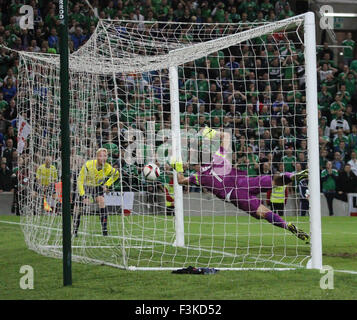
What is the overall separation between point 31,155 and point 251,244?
12.7 feet

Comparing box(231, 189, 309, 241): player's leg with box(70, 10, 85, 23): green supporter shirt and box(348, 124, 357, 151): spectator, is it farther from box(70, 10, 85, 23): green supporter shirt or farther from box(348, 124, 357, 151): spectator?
box(70, 10, 85, 23): green supporter shirt

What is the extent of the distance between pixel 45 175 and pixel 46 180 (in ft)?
0.28

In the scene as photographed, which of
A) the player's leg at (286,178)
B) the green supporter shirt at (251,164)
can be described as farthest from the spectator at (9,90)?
the player's leg at (286,178)

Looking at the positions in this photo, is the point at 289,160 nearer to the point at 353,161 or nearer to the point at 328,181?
the point at 328,181

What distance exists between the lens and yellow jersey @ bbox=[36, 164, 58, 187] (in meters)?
10.9

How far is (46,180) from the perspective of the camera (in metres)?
10.9

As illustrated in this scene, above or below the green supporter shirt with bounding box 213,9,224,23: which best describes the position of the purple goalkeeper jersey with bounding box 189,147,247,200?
below

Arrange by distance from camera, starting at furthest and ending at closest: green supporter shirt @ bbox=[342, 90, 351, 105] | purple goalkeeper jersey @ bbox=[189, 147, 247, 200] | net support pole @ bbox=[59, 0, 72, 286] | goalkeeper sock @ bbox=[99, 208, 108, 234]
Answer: green supporter shirt @ bbox=[342, 90, 351, 105] → goalkeeper sock @ bbox=[99, 208, 108, 234] → purple goalkeeper jersey @ bbox=[189, 147, 247, 200] → net support pole @ bbox=[59, 0, 72, 286]

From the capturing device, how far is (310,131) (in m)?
8.05

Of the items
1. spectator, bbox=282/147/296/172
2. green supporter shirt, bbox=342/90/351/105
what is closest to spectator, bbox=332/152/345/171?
green supporter shirt, bbox=342/90/351/105

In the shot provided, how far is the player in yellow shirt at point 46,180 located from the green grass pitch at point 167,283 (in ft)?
5.43

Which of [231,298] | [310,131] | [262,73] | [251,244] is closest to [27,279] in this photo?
[231,298]

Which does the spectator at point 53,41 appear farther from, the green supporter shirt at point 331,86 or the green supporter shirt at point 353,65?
the green supporter shirt at point 353,65

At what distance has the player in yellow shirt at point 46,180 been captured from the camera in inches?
430
